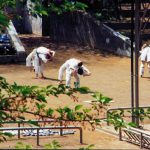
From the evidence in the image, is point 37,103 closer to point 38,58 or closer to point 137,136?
point 137,136

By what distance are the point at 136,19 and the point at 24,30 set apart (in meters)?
20.9

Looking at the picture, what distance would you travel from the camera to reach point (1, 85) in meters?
4.69

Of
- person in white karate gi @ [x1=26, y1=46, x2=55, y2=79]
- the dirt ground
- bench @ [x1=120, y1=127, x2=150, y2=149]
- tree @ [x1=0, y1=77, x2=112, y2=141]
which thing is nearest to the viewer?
tree @ [x1=0, y1=77, x2=112, y2=141]

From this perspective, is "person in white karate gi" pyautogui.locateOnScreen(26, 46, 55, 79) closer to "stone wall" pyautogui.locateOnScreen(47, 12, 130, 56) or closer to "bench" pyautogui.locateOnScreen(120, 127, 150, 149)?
"stone wall" pyautogui.locateOnScreen(47, 12, 130, 56)

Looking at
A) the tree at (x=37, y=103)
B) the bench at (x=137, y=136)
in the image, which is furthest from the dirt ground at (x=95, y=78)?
the tree at (x=37, y=103)

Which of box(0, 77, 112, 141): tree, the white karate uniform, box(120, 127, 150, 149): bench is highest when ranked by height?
box(0, 77, 112, 141): tree

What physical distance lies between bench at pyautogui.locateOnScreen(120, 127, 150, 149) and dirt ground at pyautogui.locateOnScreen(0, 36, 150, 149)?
198mm

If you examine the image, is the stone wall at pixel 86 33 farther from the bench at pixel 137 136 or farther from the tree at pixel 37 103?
the tree at pixel 37 103

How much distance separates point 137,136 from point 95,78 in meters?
9.06

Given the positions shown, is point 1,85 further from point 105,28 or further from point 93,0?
point 93,0

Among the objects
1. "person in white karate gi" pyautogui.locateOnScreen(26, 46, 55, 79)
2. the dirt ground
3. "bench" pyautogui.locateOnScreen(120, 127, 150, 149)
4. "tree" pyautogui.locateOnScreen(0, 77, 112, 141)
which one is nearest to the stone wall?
the dirt ground

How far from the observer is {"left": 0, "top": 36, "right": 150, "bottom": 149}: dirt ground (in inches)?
526

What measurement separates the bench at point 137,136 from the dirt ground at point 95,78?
0.20 meters

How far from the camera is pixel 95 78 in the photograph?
2212 centimetres
